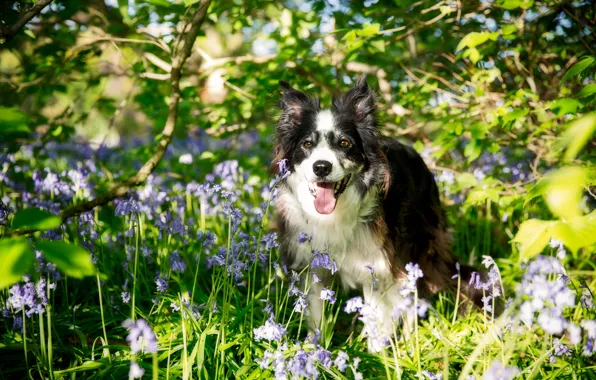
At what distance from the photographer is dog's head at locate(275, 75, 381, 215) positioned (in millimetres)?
2965

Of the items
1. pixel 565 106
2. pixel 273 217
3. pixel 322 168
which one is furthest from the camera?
pixel 273 217

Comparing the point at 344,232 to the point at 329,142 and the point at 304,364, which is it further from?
the point at 304,364

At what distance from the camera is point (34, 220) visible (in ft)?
3.96

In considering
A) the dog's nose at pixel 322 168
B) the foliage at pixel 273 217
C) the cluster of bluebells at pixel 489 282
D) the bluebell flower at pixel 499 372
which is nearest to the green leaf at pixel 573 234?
the foliage at pixel 273 217

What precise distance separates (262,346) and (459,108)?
2.74 meters

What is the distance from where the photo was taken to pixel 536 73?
4207mm

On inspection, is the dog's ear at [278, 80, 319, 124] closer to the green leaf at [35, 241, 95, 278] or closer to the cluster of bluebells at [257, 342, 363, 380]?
the cluster of bluebells at [257, 342, 363, 380]

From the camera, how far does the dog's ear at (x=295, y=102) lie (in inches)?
130

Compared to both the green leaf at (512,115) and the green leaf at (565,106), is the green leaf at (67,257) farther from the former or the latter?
the green leaf at (512,115)

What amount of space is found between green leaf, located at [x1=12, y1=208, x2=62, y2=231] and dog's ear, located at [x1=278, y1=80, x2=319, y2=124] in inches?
87.5

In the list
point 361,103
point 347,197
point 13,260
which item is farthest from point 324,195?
point 13,260

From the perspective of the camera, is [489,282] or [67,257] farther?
[489,282]

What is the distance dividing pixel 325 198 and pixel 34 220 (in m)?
1.96

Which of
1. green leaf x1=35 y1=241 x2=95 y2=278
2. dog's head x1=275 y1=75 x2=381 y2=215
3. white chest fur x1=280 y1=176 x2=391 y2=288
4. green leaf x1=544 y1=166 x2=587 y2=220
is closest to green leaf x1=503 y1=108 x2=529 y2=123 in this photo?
dog's head x1=275 y1=75 x2=381 y2=215
